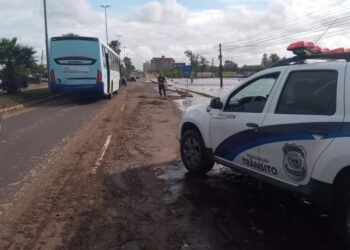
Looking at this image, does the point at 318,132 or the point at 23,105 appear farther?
the point at 23,105

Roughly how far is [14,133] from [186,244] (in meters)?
8.99

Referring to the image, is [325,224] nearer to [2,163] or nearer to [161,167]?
[161,167]

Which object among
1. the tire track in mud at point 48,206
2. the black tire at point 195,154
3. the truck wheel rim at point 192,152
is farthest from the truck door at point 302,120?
the tire track in mud at point 48,206

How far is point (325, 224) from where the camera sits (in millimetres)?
4953

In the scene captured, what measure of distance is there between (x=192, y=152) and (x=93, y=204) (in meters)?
1.99

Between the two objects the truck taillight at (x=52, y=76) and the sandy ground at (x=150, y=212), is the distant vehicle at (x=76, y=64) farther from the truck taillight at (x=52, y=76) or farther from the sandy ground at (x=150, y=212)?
the sandy ground at (x=150, y=212)

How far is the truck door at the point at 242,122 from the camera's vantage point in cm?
546

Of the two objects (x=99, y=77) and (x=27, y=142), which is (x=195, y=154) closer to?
(x=27, y=142)

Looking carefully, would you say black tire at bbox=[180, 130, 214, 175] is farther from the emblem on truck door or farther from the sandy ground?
the emblem on truck door

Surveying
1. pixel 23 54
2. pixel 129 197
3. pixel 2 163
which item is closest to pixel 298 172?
pixel 129 197

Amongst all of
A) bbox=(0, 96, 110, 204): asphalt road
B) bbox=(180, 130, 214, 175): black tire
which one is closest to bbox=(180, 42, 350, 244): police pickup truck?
bbox=(180, 130, 214, 175): black tire

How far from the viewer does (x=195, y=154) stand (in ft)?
23.4

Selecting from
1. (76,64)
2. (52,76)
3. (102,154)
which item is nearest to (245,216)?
(102,154)

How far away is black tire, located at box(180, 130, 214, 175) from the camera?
6.91 metres
